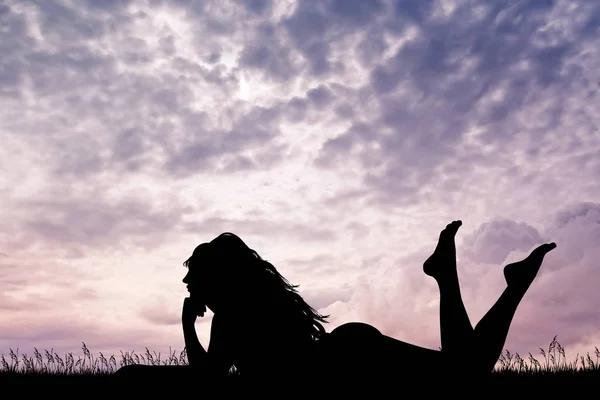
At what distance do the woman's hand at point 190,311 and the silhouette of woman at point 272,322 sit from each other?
0.4 inches

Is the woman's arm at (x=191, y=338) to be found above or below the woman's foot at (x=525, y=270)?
below

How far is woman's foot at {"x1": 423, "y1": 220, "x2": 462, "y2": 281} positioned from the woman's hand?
249 centimetres

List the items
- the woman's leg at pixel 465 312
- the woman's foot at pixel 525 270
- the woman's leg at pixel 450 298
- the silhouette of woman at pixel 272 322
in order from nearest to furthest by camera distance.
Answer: the silhouette of woman at pixel 272 322
the woman's leg at pixel 465 312
the woman's leg at pixel 450 298
the woman's foot at pixel 525 270

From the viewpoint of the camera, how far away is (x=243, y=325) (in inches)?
223

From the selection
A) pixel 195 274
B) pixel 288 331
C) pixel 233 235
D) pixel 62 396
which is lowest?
pixel 62 396

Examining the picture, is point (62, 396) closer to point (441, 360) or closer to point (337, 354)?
point (337, 354)

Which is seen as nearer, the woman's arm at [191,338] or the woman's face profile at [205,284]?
the woman's face profile at [205,284]

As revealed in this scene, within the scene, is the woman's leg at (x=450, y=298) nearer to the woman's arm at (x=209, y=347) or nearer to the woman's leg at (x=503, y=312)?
the woman's leg at (x=503, y=312)

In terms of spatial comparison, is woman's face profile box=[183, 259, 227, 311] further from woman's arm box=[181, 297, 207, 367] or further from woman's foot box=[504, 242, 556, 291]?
woman's foot box=[504, 242, 556, 291]

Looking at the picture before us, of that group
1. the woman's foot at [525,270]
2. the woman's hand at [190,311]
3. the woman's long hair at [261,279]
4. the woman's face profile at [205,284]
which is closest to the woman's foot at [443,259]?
the woman's foot at [525,270]

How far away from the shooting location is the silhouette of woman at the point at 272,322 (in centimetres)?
545

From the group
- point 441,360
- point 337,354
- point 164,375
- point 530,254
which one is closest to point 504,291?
point 530,254

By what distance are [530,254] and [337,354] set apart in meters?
2.70

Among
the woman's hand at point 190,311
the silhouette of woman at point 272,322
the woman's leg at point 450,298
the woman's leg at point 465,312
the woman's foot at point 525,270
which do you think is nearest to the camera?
the silhouette of woman at point 272,322
